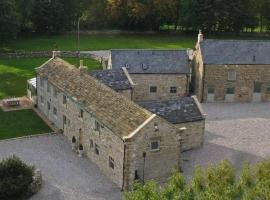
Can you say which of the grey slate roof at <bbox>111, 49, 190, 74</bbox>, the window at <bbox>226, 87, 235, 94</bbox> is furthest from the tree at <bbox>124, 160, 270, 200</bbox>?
the window at <bbox>226, 87, 235, 94</bbox>

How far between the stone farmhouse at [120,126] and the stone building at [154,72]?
9.86 meters

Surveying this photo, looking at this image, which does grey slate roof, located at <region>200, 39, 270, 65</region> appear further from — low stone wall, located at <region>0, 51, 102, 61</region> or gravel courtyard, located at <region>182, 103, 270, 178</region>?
low stone wall, located at <region>0, 51, 102, 61</region>

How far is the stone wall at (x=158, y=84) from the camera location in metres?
61.4

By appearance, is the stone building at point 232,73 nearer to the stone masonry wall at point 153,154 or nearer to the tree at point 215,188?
the stone masonry wall at point 153,154

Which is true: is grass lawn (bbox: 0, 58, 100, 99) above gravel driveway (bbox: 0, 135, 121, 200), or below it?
above

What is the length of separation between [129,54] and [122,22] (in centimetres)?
4674

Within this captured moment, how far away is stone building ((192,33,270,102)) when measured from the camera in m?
→ 62.2

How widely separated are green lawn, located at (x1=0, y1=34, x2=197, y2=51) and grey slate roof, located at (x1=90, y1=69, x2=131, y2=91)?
32.5 metres

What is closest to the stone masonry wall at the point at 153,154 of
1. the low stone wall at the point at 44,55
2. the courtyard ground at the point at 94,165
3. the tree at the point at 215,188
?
the courtyard ground at the point at 94,165

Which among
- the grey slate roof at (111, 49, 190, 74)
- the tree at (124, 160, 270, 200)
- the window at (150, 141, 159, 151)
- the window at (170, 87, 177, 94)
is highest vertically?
the grey slate roof at (111, 49, 190, 74)

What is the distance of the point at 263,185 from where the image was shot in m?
33.2

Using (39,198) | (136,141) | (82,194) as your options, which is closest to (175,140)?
(136,141)

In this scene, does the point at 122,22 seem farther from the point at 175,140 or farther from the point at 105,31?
the point at 175,140

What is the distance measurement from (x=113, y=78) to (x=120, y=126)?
56.1 feet
